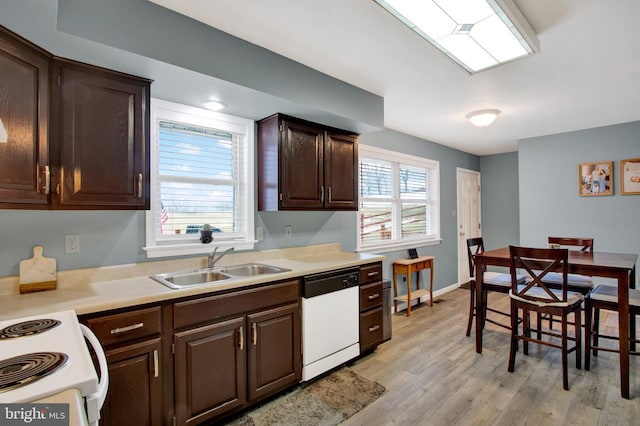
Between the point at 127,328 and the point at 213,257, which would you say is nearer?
the point at 127,328

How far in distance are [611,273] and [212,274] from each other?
2.96 m

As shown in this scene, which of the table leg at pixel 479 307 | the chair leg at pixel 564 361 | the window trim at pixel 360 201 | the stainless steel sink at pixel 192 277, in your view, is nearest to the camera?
the stainless steel sink at pixel 192 277

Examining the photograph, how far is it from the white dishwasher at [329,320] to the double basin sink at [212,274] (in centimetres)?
32

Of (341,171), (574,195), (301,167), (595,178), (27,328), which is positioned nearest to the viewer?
(27,328)

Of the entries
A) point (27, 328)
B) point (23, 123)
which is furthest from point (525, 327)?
point (23, 123)

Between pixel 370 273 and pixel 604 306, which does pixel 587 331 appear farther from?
pixel 370 273

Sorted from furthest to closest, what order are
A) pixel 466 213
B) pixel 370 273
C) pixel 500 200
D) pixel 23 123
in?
pixel 500 200
pixel 466 213
pixel 370 273
pixel 23 123

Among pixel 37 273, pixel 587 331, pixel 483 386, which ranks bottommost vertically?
pixel 483 386

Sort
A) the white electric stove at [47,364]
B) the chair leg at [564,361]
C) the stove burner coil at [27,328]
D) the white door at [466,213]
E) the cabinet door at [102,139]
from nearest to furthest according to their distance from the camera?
the white electric stove at [47,364] < the stove burner coil at [27,328] < the cabinet door at [102,139] < the chair leg at [564,361] < the white door at [466,213]

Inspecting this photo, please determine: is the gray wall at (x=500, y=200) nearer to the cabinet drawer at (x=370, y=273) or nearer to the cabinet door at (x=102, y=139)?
the cabinet drawer at (x=370, y=273)

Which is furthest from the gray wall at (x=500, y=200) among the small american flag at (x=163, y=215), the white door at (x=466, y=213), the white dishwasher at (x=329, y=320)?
the small american flag at (x=163, y=215)

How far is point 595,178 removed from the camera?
433cm

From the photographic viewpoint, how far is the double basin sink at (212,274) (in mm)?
2225

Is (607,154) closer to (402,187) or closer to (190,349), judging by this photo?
(402,187)
